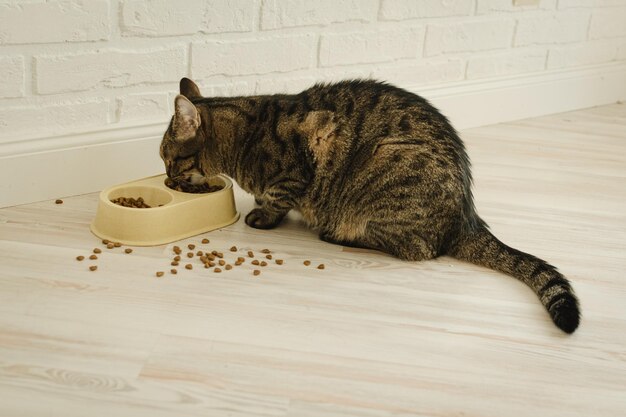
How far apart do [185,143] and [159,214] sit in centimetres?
24

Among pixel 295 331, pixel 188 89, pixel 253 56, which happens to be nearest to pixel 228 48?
pixel 253 56

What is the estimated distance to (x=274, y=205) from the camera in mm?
2488

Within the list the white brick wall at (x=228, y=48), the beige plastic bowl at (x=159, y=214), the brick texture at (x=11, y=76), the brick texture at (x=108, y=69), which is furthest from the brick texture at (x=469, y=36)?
the brick texture at (x=11, y=76)

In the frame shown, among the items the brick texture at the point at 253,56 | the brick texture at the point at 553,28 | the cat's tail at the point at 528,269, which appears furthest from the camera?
the brick texture at the point at 553,28

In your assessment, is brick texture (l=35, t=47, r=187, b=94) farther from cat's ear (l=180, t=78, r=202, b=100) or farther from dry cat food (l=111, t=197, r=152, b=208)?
dry cat food (l=111, t=197, r=152, b=208)

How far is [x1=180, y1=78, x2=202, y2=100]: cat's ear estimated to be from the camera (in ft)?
8.13

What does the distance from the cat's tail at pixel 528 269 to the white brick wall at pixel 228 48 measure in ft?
3.36

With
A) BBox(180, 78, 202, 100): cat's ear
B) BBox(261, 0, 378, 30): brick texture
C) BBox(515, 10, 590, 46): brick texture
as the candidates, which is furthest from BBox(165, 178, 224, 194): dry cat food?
BBox(515, 10, 590, 46): brick texture

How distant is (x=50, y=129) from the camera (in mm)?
2535

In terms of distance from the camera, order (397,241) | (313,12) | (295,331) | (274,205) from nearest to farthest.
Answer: (295,331), (397,241), (274,205), (313,12)

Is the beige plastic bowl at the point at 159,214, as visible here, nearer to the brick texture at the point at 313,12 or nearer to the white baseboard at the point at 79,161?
the white baseboard at the point at 79,161

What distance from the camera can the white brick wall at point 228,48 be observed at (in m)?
2.43

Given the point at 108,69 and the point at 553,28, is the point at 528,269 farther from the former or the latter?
the point at 553,28

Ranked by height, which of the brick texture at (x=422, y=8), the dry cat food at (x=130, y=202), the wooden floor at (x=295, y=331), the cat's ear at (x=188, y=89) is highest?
the brick texture at (x=422, y=8)
